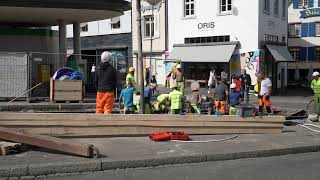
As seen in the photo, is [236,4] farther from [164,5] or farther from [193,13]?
[164,5]

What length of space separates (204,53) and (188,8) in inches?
157

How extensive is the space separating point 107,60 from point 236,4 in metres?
24.2

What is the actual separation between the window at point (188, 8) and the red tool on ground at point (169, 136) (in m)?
26.9

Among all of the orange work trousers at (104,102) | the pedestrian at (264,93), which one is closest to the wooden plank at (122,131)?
the orange work trousers at (104,102)

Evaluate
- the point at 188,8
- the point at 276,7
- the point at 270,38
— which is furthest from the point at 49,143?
the point at 276,7

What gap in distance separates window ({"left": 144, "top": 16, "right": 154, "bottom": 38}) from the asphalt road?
101 ft

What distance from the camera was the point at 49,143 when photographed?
9.27m

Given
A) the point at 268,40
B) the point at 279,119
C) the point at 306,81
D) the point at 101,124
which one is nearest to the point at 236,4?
the point at 268,40

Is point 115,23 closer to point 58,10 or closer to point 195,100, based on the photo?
point 58,10

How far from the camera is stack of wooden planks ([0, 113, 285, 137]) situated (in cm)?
1080

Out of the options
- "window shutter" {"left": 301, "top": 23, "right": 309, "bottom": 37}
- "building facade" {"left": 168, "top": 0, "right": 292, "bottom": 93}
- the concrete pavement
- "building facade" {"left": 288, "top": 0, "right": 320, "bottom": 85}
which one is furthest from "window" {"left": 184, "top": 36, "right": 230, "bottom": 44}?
the concrete pavement

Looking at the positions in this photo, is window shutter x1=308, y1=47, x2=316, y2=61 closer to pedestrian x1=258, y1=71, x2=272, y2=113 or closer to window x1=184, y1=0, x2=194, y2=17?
window x1=184, y1=0, x2=194, y2=17

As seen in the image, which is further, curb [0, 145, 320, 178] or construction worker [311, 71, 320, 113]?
construction worker [311, 71, 320, 113]

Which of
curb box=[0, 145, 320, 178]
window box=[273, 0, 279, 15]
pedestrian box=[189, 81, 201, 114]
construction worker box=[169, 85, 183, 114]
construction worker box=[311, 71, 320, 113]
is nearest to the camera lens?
curb box=[0, 145, 320, 178]
